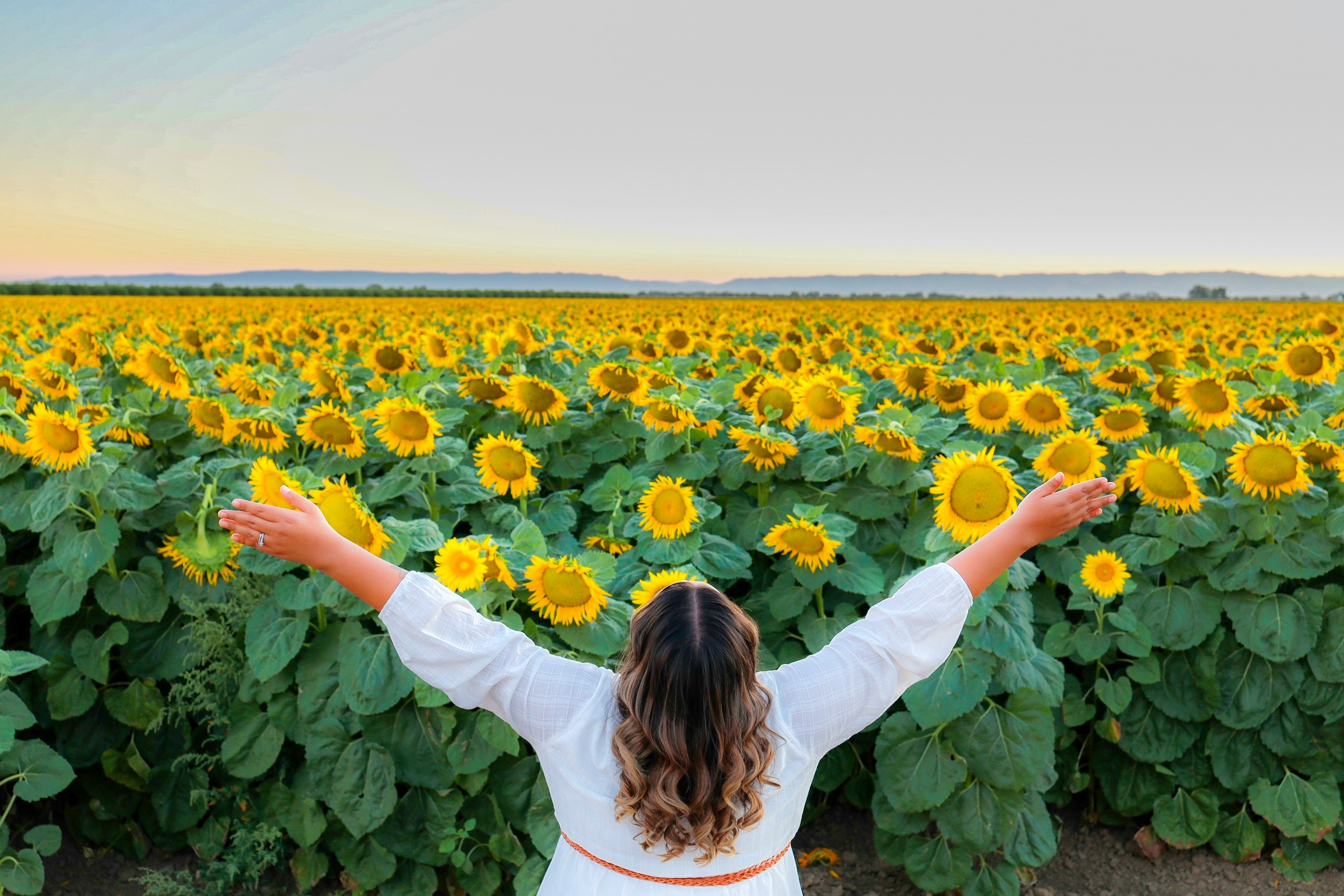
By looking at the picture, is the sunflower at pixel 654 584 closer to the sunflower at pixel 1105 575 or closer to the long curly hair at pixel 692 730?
the long curly hair at pixel 692 730

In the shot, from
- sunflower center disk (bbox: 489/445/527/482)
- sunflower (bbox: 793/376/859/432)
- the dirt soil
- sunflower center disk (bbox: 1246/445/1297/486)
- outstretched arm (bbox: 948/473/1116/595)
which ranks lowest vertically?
the dirt soil

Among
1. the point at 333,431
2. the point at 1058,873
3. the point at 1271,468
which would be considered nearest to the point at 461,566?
the point at 333,431

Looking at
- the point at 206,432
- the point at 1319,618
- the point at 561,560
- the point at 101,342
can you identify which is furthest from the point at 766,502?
the point at 101,342

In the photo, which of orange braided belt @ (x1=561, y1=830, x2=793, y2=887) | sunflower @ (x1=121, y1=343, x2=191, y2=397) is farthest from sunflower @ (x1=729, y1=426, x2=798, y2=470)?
sunflower @ (x1=121, y1=343, x2=191, y2=397)

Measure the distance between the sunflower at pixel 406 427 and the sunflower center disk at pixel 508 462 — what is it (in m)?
0.26

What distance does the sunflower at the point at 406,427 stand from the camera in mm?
3732

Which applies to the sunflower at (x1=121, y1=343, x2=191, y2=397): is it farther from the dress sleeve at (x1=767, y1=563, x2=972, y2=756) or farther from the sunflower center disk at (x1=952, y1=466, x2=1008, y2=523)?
the dress sleeve at (x1=767, y1=563, x2=972, y2=756)

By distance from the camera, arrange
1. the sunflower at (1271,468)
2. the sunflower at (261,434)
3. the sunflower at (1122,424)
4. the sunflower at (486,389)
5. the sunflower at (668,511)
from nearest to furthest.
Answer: the sunflower at (668,511) < the sunflower at (1271,468) < the sunflower at (261,434) < the sunflower at (1122,424) < the sunflower at (486,389)

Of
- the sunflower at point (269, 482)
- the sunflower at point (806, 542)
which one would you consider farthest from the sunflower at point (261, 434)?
the sunflower at point (806, 542)

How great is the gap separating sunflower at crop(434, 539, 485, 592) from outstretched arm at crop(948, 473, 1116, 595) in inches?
53.0

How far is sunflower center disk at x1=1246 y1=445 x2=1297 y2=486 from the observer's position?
374 cm

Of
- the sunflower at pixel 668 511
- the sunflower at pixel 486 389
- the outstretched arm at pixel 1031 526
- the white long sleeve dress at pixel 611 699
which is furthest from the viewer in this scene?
the sunflower at pixel 486 389

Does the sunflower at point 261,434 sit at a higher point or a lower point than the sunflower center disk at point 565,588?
higher

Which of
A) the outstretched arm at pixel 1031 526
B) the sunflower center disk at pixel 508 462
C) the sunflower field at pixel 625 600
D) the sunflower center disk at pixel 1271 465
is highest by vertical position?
the outstretched arm at pixel 1031 526
